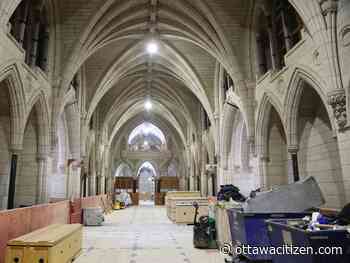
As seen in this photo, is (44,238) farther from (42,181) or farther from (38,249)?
(42,181)

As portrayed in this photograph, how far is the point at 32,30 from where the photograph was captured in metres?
10.8

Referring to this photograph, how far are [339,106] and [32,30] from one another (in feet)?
31.6

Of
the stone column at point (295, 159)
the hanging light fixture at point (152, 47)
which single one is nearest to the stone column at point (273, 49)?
the stone column at point (295, 159)

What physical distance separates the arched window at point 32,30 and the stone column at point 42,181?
10.6 ft

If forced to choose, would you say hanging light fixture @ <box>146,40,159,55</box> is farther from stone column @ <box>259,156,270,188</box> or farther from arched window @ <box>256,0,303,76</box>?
stone column @ <box>259,156,270,188</box>

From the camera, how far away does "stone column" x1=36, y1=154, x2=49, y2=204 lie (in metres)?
11.0

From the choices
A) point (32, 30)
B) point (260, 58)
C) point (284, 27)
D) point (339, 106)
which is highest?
point (32, 30)

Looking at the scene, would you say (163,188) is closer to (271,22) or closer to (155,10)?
(155,10)

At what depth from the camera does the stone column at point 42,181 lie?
1102 cm

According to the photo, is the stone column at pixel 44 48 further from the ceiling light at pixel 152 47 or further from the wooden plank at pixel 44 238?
the wooden plank at pixel 44 238

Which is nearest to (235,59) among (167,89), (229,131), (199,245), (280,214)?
(229,131)

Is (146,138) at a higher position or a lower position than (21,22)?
higher

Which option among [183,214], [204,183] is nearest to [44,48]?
[183,214]

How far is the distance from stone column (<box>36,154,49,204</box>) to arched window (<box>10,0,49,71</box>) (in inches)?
127
